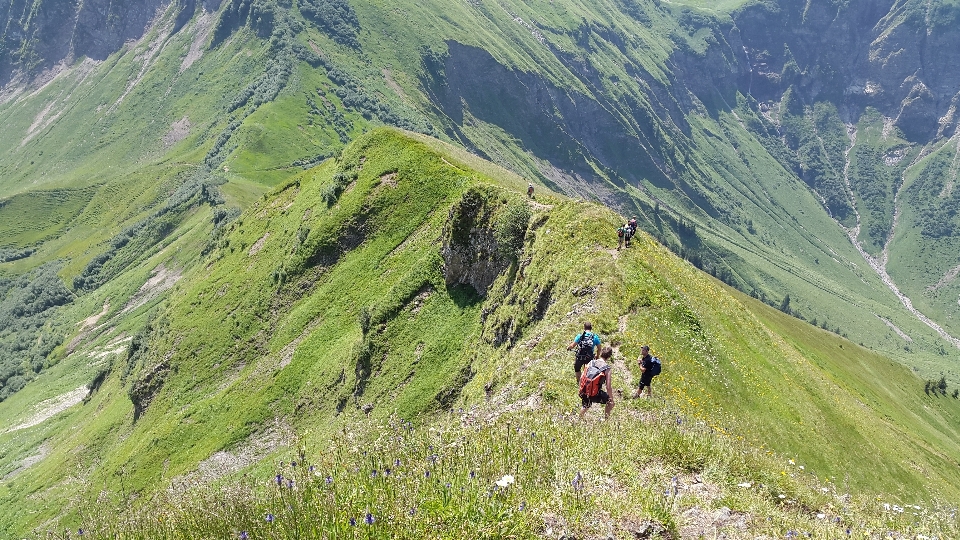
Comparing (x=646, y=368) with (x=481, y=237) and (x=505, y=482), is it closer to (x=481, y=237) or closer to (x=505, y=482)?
(x=505, y=482)

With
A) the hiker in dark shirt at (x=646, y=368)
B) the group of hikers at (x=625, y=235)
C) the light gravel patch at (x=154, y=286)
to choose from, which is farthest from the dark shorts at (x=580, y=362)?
the light gravel patch at (x=154, y=286)

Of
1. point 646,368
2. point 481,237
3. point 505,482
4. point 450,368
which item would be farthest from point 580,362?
point 481,237

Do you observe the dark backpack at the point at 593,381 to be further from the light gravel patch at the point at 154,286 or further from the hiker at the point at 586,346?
the light gravel patch at the point at 154,286

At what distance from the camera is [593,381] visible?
17156mm

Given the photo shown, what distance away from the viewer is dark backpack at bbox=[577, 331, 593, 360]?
68.8ft

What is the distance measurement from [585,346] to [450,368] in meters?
22.2

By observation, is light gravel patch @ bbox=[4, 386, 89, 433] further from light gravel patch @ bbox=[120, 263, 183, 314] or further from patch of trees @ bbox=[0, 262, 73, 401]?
patch of trees @ bbox=[0, 262, 73, 401]

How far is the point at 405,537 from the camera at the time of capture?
7766 millimetres

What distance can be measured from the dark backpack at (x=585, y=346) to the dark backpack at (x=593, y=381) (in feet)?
12.2

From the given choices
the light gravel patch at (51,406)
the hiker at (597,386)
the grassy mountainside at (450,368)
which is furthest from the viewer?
the light gravel patch at (51,406)

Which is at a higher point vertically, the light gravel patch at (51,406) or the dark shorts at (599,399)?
the dark shorts at (599,399)

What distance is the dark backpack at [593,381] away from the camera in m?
17.2

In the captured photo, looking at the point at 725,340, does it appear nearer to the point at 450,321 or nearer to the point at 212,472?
the point at 450,321

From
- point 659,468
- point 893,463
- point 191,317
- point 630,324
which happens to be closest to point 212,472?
point 191,317
